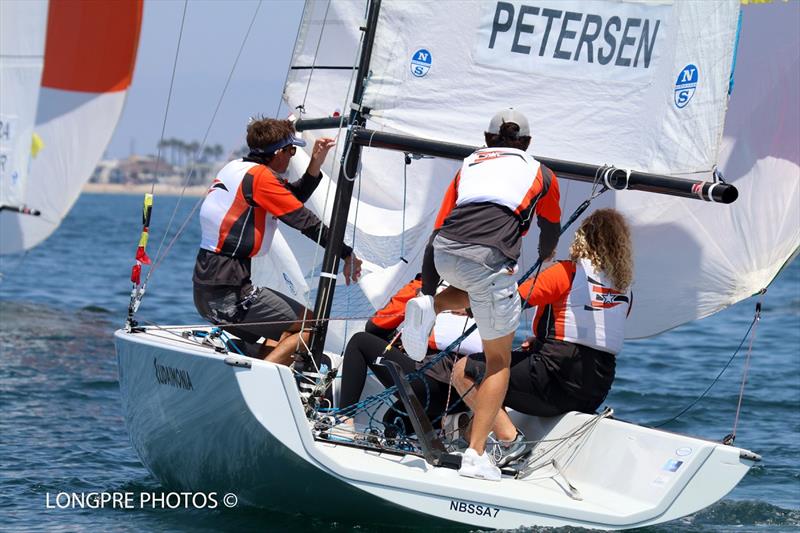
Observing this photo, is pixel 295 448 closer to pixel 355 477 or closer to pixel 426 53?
pixel 355 477

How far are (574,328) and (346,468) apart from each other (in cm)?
121

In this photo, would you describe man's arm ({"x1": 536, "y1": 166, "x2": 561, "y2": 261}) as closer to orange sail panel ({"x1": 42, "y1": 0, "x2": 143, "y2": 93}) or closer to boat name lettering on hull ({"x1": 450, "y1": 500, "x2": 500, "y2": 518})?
boat name lettering on hull ({"x1": 450, "y1": 500, "x2": 500, "y2": 518})

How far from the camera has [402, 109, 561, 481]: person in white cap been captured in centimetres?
461

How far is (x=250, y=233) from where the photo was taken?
17.8 feet

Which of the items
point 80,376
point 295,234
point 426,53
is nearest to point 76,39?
point 80,376

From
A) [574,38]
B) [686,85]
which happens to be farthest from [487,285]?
[686,85]

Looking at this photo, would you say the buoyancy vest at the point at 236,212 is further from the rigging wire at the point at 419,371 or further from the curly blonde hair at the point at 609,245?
the curly blonde hair at the point at 609,245

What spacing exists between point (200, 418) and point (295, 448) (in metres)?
0.48

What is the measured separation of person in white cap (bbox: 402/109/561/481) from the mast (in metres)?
0.74

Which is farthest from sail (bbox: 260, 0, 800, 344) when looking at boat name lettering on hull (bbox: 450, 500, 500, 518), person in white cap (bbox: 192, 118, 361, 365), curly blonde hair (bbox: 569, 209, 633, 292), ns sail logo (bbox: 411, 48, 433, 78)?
boat name lettering on hull (bbox: 450, 500, 500, 518)

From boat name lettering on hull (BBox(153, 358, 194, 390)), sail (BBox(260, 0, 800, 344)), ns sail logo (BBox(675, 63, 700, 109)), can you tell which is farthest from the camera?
ns sail logo (BBox(675, 63, 700, 109))

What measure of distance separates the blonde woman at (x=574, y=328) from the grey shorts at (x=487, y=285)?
0.39 meters

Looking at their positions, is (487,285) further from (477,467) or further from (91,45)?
(91,45)

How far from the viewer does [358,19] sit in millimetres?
6504
